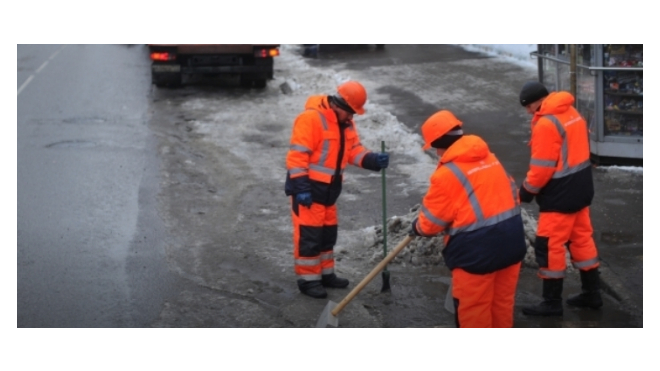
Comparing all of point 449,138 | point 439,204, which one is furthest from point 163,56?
point 439,204

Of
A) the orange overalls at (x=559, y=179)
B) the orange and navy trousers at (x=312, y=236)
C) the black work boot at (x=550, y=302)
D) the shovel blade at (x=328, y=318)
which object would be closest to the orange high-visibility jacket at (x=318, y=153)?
the orange and navy trousers at (x=312, y=236)

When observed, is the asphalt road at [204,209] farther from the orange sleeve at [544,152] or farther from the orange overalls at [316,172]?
the orange sleeve at [544,152]

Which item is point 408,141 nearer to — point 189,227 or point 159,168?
point 159,168

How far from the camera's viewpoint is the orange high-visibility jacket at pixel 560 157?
605 centimetres

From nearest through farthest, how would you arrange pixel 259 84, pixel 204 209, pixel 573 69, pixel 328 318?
1. pixel 328 318
2. pixel 204 209
3. pixel 573 69
4. pixel 259 84

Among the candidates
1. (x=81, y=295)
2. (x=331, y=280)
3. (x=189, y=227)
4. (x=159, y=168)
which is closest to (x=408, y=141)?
(x=159, y=168)

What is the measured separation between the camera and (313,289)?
6824mm

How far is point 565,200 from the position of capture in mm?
6148

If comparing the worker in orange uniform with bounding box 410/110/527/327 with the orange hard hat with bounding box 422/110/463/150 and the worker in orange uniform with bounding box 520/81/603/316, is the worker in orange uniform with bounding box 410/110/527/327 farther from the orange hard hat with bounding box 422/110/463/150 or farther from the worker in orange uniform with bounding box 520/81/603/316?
the worker in orange uniform with bounding box 520/81/603/316

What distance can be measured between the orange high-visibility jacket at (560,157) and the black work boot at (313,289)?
1.77m

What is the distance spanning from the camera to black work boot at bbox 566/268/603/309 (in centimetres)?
639

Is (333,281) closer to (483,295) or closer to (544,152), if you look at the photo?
(483,295)

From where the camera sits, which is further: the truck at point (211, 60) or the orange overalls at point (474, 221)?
the truck at point (211, 60)

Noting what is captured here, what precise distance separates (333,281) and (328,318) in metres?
0.82
